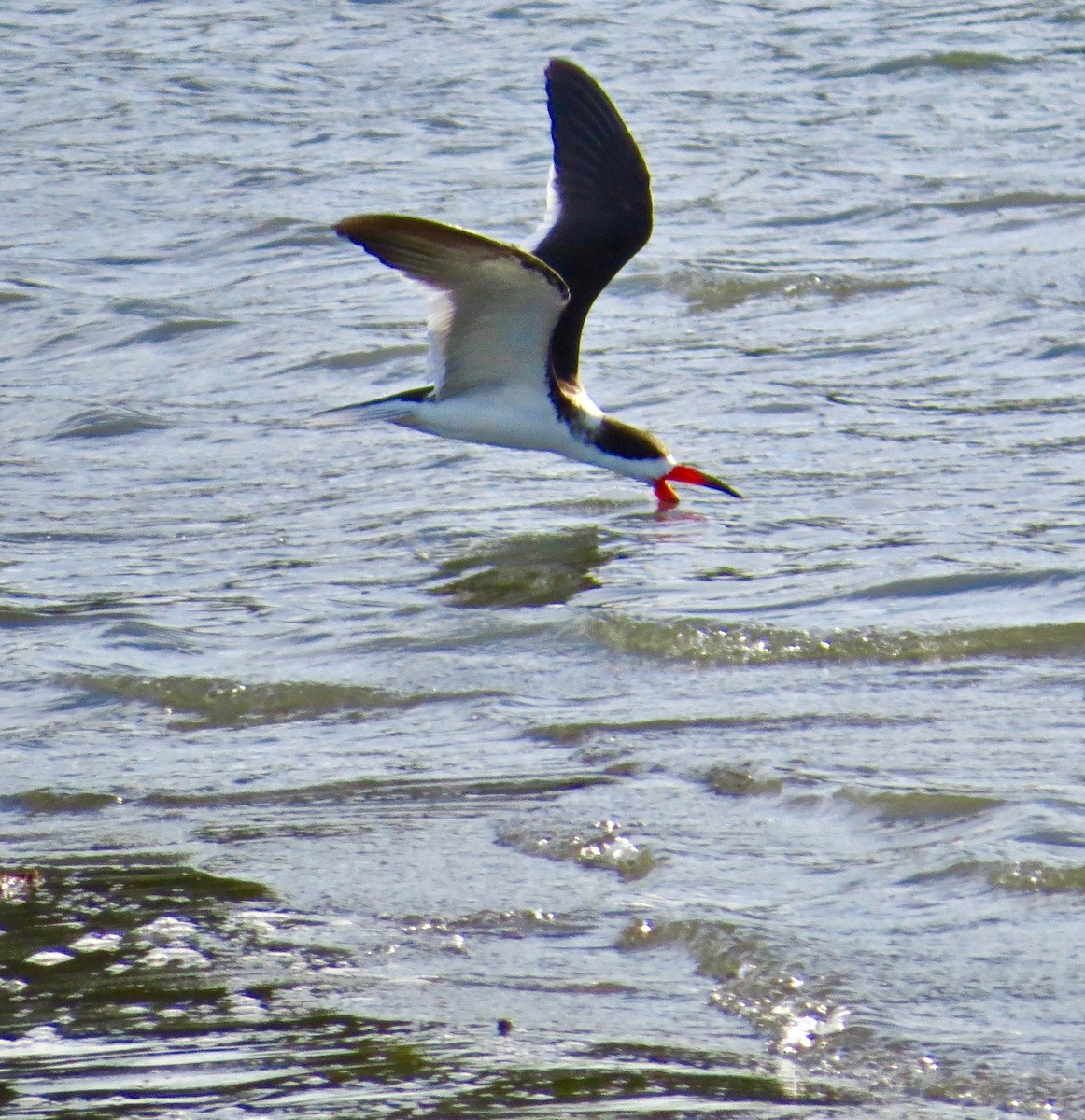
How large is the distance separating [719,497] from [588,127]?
Result: 1.49 metres

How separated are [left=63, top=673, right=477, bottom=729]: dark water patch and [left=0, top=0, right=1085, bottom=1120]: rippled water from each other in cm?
2

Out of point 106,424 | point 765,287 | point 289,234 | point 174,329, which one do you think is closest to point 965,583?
point 106,424

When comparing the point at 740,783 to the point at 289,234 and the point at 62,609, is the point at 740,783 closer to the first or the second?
the point at 62,609

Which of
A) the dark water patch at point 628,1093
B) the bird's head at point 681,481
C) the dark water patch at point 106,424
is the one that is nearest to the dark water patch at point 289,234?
the dark water patch at point 106,424

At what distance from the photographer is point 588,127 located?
6625 mm

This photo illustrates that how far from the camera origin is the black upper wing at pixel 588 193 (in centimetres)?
640

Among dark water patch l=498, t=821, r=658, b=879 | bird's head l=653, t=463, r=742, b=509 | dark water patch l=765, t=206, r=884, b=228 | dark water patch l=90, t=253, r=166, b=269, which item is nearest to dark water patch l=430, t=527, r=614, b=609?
bird's head l=653, t=463, r=742, b=509

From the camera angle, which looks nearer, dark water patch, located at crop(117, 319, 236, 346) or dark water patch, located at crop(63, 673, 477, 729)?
dark water patch, located at crop(63, 673, 477, 729)

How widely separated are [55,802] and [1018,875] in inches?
68.7

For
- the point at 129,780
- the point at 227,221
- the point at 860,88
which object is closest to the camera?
the point at 129,780

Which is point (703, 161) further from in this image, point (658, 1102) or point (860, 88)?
point (658, 1102)

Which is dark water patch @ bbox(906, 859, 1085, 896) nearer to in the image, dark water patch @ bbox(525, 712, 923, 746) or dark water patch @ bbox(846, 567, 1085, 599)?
dark water patch @ bbox(525, 712, 923, 746)

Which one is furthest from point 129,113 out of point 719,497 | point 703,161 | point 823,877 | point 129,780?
point 823,877

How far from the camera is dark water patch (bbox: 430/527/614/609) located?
197 inches
